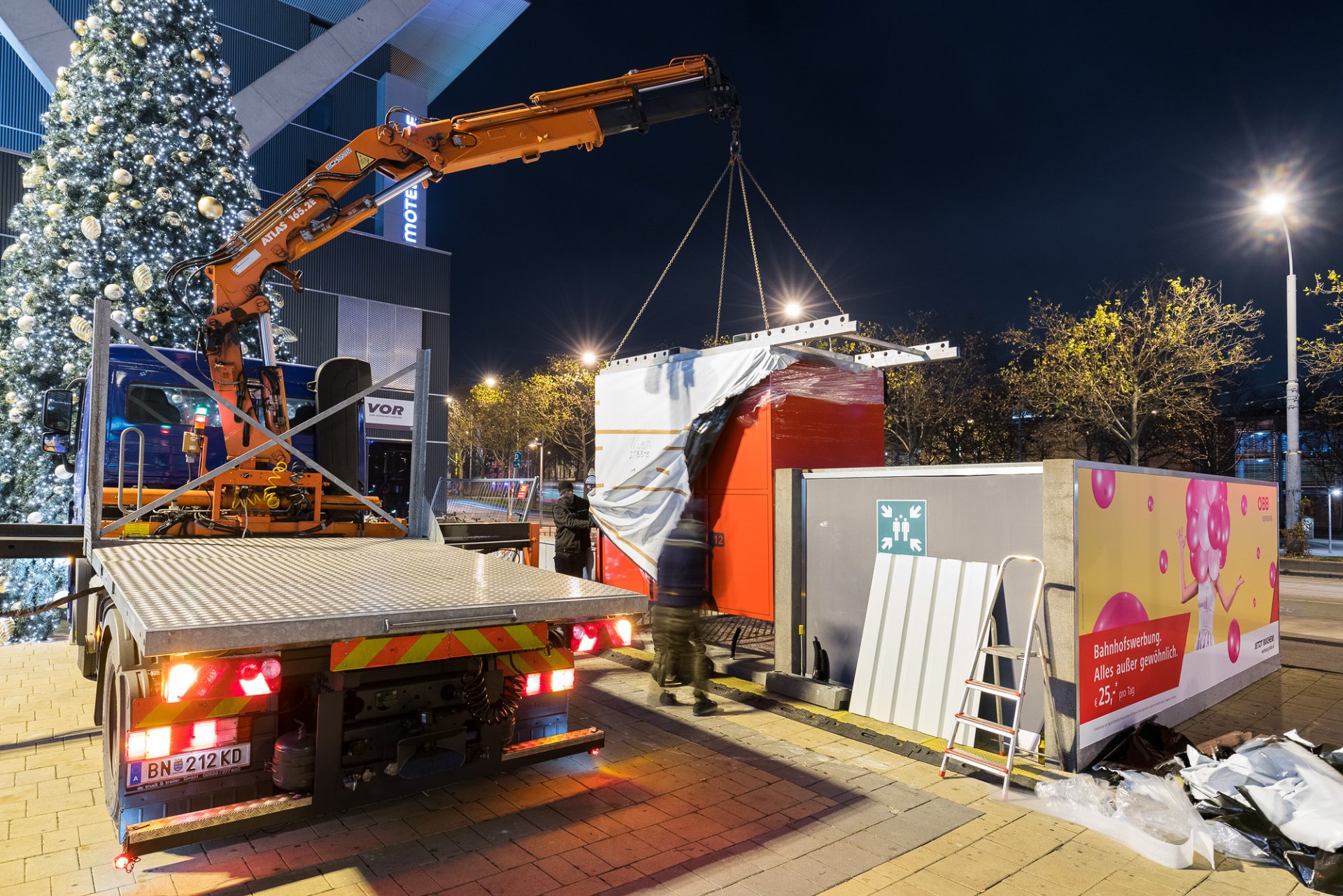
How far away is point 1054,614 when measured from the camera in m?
4.87

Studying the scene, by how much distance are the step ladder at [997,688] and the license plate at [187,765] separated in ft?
13.5

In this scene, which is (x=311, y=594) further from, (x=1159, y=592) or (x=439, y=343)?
(x=439, y=343)

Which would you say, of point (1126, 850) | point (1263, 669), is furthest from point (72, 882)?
point (1263, 669)

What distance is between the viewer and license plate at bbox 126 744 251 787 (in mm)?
3039

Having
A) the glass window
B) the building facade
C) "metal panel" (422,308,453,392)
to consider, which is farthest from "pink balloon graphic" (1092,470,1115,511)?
"metal panel" (422,308,453,392)

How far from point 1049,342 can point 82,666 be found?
1093 inches

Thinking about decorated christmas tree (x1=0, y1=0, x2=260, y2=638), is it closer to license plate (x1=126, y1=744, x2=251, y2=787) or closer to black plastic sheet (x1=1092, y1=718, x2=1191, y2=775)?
license plate (x1=126, y1=744, x2=251, y2=787)

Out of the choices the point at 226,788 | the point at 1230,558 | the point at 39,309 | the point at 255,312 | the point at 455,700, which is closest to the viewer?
the point at 226,788

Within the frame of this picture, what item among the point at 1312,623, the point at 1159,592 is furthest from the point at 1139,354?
the point at 1159,592

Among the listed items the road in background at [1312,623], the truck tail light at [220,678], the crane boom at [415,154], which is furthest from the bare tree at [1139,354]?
the truck tail light at [220,678]

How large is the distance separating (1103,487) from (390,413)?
25879mm

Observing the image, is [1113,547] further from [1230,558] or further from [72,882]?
[72,882]

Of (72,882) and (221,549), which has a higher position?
(221,549)

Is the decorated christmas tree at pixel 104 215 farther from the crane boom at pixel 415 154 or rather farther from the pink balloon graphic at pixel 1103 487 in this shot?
the pink balloon graphic at pixel 1103 487
